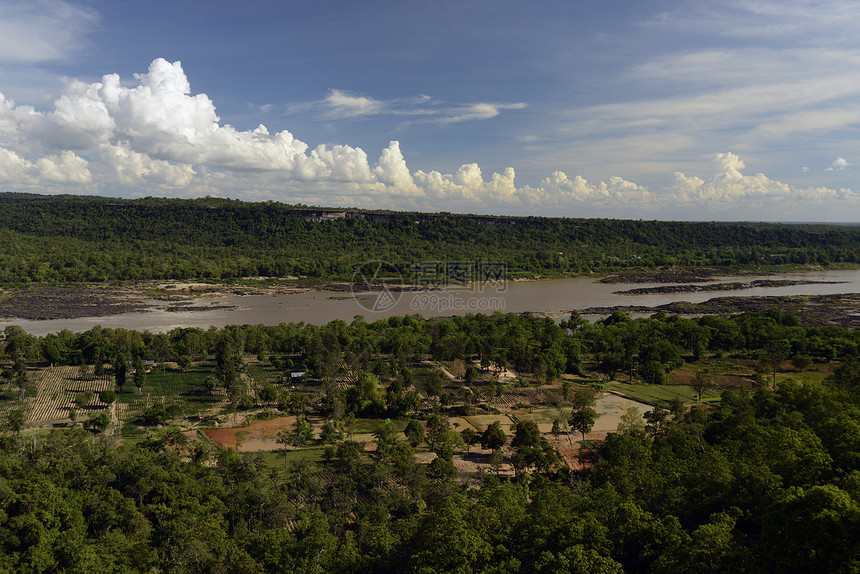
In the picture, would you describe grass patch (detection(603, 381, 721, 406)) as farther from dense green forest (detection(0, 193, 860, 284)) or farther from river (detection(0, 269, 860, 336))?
dense green forest (detection(0, 193, 860, 284))

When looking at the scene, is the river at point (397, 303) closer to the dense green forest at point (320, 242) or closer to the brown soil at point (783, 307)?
the brown soil at point (783, 307)

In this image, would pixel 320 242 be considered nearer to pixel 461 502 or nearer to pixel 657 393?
pixel 657 393

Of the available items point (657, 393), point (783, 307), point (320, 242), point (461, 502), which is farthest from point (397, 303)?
point (320, 242)

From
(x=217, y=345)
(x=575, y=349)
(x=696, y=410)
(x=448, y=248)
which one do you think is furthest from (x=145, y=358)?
(x=448, y=248)

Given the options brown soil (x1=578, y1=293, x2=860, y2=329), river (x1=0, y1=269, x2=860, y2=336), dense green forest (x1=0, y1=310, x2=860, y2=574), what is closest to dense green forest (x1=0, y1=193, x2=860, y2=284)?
river (x1=0, y1=269, x2=860, y2=336)

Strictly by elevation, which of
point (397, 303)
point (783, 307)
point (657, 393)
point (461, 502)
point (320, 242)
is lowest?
point (657, 393)

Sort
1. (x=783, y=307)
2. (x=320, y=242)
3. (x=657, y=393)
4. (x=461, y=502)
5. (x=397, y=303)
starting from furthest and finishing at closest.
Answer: (x=320, y=242)
(x=397, y=303)
(x=783, y=307)
(x=657, y=393)
(x=461, y=502)

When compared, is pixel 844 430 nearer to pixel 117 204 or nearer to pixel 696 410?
pixel 696 410
